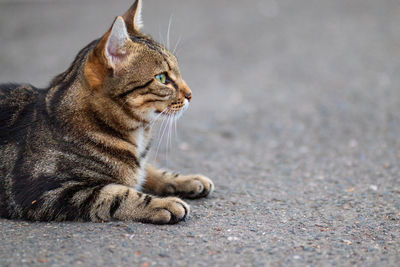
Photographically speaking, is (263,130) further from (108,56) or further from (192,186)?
(108,56)

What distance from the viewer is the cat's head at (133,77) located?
9.91 feet

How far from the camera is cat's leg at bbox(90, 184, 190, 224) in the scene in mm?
2967

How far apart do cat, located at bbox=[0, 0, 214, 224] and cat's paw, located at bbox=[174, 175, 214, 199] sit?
1.25ft

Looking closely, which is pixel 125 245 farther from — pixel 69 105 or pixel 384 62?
pixel 384 62

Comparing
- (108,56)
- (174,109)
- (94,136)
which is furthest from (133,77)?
(94,136)

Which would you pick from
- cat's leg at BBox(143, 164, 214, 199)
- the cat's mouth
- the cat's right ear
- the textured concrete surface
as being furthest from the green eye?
the textured concrete surface

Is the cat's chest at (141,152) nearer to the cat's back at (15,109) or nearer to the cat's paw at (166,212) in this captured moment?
the cat's paw at (166,212)

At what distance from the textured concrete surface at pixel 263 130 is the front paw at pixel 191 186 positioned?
0.29ft

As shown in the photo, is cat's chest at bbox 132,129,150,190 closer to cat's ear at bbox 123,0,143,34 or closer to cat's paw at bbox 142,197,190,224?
cat's paw at bbox 142,197,190,224

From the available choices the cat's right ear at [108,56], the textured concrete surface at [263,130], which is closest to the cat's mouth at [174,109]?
the cat's right ear at [108,56]

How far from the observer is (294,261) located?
261cm

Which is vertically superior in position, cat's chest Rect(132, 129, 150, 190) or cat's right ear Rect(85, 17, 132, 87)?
cat's right ear Rect(85, 17, 132, 87)

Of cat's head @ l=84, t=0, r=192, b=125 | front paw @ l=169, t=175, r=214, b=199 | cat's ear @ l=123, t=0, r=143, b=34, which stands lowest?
front paw @ l=169, t=175, r=214, b=199

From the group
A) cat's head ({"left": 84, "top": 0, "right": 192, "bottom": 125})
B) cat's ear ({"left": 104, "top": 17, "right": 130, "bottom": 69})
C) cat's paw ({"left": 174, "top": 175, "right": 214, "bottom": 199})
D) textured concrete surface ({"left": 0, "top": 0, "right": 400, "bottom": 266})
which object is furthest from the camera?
cat's paw ({"left": 174, "top": 175, "right": 214, "bottom": 199})
